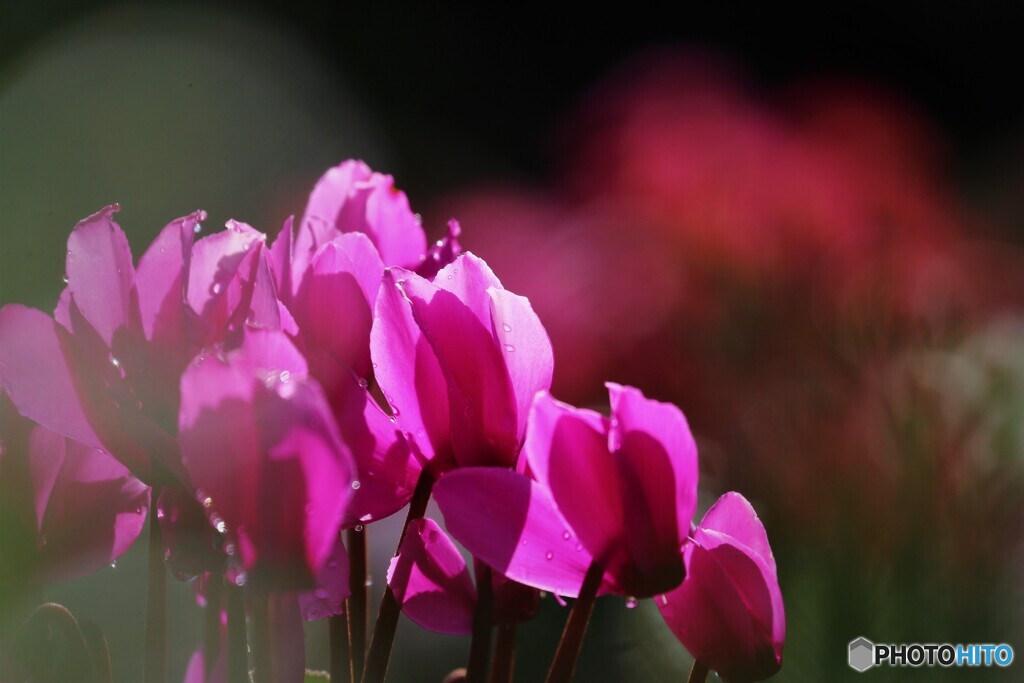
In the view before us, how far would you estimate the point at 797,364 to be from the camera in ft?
2.64

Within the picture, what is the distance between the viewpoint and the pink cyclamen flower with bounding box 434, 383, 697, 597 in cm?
19

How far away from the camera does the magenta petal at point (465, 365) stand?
0.20m

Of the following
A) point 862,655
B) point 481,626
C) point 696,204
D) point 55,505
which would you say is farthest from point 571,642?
point 696,204

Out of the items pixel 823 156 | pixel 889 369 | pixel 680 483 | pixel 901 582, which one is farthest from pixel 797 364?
pixel 680 483

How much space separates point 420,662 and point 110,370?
3.18 feet

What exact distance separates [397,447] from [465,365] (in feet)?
0.08

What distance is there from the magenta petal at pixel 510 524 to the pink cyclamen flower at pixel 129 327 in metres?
0.05

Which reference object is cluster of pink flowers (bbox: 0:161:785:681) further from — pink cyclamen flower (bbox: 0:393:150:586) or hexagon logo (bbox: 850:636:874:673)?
hexagon logo (bbox: 850:636:874:673)

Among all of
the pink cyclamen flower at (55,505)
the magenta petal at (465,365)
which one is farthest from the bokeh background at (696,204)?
the magenta petal at (465,365)

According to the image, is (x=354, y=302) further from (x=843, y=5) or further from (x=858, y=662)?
(x=843, y=5)
